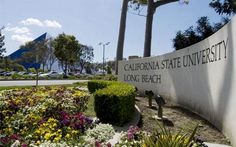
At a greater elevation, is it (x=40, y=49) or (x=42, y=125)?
(x=40, y=49)

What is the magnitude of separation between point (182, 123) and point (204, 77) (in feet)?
5.05

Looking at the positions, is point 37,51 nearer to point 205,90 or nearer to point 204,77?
point 204,77

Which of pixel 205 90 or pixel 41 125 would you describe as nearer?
pixel 41 125

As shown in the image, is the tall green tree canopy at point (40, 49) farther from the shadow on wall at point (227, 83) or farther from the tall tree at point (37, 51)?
the shadow on wall at point (227, 83)

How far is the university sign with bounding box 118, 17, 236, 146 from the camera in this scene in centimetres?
812

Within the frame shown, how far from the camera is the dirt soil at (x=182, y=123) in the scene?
8.50 m

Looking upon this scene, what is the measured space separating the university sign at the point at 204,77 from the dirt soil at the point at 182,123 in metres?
0.20

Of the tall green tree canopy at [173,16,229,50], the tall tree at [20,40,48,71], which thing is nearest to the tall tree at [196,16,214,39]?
the tall green tree canopy at [173,16,229,50]

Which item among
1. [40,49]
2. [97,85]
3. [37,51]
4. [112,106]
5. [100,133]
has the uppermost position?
[40,49]

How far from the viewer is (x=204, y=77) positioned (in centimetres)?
1062

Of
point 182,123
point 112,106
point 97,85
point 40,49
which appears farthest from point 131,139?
point 40,49

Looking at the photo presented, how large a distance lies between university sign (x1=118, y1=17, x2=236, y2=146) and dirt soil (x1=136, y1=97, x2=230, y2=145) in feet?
0.65

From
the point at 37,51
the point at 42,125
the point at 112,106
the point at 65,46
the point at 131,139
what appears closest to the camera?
the point at 131,139

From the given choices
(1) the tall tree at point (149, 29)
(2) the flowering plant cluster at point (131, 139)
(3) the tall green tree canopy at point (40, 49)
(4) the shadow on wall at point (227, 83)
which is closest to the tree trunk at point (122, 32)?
(1) the tall tree at point (149, 29)
